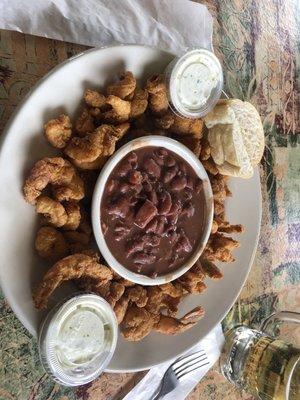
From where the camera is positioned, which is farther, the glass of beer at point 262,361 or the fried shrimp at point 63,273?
the glass of beer at point 262,361

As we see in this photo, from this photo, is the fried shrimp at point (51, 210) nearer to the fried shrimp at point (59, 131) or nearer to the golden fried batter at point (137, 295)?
the fried shrimp at point (59, 131)

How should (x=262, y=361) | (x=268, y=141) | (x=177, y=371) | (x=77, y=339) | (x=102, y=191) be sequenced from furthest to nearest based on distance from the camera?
(x=268, y=141) < (x=262, y=361) < (x=177, y=371) < (x=102, y=191) < (x=77, y=339)

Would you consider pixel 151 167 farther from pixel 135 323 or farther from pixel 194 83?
pixel 135 323

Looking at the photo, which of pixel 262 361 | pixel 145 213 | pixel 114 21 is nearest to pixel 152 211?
pixel 145 213

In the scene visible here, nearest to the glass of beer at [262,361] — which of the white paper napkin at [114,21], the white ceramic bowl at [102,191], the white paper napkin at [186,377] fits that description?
the white paper napkin at [186,377]

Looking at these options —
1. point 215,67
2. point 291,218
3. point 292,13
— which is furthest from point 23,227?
point 292,13

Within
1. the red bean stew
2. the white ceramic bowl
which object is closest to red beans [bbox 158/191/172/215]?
the red bean stew
